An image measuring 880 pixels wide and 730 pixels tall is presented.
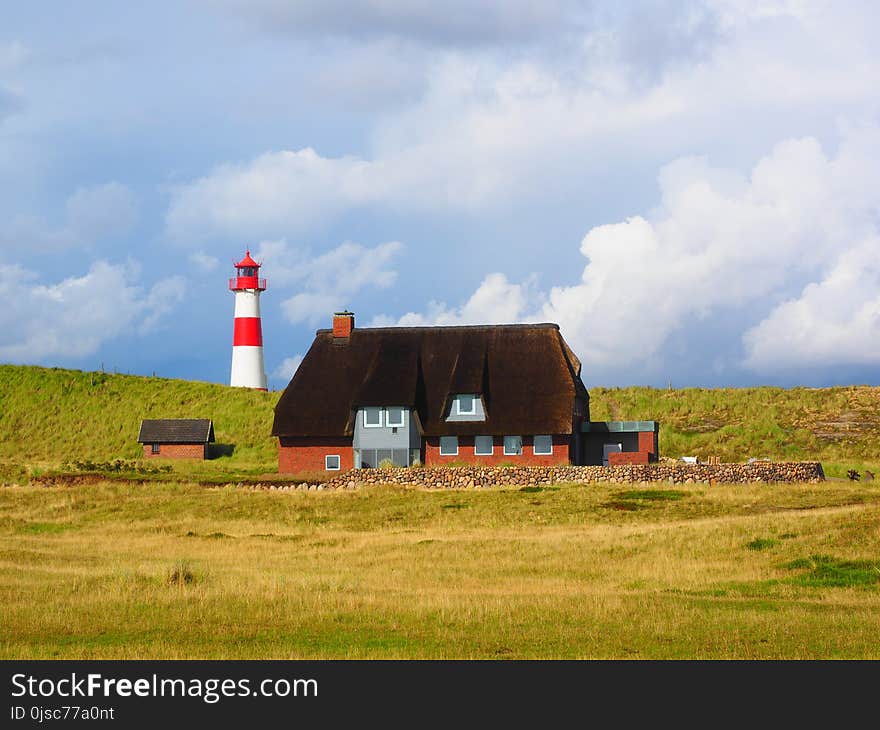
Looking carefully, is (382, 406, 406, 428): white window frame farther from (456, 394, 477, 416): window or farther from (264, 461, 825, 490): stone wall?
(264, 461, 825, 490): stone wall

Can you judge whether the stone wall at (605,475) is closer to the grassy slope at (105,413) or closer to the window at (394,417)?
the window at (394,417)

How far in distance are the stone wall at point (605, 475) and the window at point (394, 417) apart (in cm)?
697

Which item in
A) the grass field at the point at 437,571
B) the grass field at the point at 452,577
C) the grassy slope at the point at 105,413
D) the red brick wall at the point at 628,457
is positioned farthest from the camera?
the grassy slope at the point at 105,413

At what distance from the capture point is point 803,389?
87.2 meters

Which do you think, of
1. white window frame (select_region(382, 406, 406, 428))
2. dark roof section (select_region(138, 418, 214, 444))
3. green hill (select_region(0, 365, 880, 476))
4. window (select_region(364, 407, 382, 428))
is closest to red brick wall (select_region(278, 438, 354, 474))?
window (select_region(364, 407, 382, 428))

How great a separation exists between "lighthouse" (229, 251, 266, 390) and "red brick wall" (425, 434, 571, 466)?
3071 cm

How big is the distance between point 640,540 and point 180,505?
75.5 ft

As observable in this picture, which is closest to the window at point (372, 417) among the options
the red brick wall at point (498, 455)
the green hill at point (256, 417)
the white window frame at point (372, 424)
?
the white window frame at point (372, 424)

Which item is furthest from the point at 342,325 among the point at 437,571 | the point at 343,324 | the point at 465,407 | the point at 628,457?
the point at 437,571

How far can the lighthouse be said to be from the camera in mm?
89125

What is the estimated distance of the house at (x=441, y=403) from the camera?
62312mm

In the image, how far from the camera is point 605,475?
54.2m
